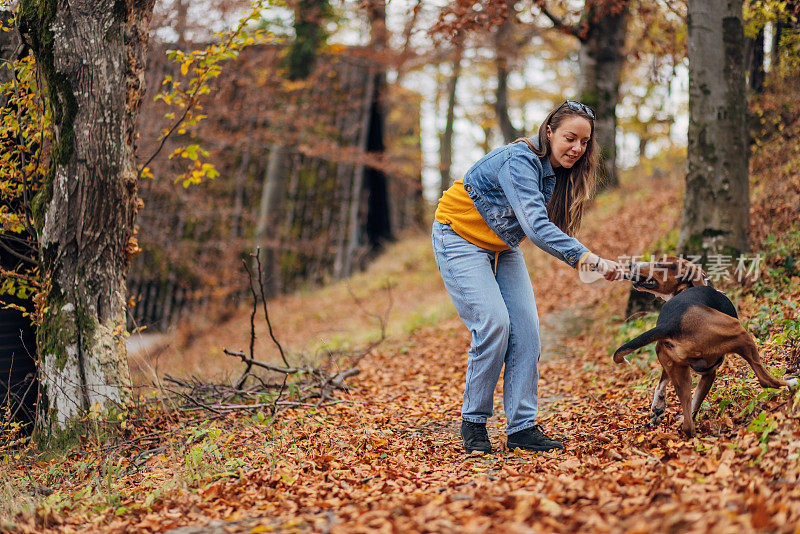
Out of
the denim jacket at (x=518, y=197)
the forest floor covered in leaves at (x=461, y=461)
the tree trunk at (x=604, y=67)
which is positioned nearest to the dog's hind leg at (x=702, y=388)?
the forest floor covered in leaves at (x=461, y=461)

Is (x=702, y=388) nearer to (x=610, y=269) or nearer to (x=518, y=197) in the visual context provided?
(x=610, y=269)

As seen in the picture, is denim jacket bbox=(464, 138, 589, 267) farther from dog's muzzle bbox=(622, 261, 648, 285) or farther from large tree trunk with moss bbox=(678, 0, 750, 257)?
large tree trunk with moss bbox=(678, 0, 750, 257)

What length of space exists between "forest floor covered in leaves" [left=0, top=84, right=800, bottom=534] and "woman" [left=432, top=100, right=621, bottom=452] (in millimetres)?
377

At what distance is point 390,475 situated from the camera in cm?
371

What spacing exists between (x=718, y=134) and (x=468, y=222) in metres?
3.71

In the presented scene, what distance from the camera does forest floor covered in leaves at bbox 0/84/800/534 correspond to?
9.00ft

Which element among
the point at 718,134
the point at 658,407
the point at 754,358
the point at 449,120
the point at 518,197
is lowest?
the point at 658,407

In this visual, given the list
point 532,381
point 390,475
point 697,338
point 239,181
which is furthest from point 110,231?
point 239,181

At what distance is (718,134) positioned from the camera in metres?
6.38

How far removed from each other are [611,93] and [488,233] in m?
9.26

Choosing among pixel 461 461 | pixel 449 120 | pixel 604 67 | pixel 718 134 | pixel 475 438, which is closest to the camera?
pixel 461 461

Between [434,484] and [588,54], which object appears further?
[588,54]

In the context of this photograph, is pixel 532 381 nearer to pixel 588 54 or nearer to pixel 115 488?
pixel 115 488

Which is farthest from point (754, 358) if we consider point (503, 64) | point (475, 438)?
point (503, 64)
